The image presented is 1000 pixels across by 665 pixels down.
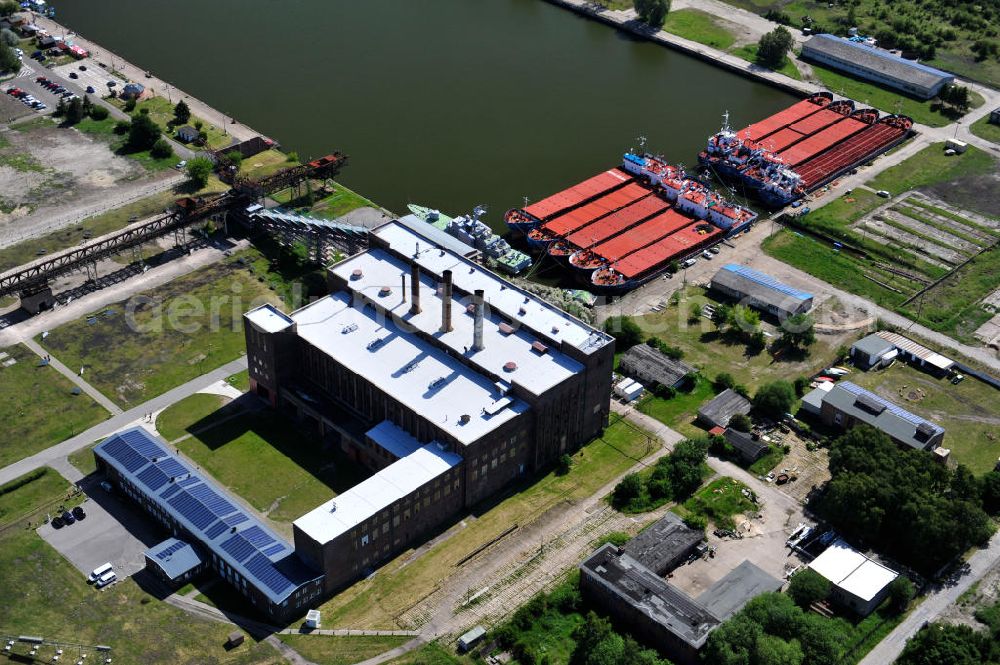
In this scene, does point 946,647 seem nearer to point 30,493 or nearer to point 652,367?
point 652,367

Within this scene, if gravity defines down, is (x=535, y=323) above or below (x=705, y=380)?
above

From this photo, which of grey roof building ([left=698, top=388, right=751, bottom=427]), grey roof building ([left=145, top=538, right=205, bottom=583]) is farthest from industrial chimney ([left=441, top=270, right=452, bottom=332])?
grey roof building ([left=145, top=538, right=205, bottom=583])

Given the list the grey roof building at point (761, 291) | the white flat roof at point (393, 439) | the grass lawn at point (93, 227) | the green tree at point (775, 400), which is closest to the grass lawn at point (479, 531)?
the white flat roof at point (393, 439)

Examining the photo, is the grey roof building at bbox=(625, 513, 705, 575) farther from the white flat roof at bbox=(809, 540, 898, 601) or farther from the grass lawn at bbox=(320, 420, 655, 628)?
the white flat roof at bbox=(809, 540, 898, 601)

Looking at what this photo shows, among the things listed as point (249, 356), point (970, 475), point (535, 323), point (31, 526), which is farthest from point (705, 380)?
point (31, 526)

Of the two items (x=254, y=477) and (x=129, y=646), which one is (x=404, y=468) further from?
(x=129, y=646)

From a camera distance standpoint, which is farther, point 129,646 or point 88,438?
point 88,438

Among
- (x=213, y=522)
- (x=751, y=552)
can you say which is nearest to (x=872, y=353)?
(x=751, y=552)
